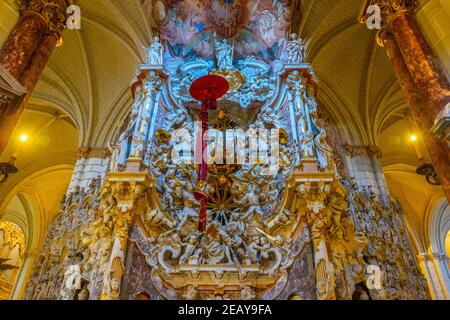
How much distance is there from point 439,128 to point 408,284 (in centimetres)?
466

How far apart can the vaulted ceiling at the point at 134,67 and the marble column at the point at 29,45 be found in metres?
3.79

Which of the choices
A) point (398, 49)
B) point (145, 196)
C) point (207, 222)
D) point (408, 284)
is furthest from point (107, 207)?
point (408, 284)

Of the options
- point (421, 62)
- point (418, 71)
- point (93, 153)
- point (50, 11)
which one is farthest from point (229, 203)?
A: point (93, 153)

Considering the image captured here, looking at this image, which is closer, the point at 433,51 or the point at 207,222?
the point at 433,51

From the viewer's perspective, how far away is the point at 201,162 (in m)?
7.58

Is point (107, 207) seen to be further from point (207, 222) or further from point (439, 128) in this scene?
point (439, 128)

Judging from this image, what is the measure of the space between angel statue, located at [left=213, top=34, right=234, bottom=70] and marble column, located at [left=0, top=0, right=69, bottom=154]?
416 cm

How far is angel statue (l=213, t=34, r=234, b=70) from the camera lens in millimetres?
9684

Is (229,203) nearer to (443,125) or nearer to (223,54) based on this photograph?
(443,125)

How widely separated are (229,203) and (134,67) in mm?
6240

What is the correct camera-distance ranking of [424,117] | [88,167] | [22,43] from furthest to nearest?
[88,167] < [22,43] < [424,117]

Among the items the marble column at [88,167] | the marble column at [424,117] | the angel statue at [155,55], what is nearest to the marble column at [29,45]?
the angel statue at [155,55]

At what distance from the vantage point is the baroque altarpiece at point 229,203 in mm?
6164

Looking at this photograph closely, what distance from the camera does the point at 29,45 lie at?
19.8 ft
